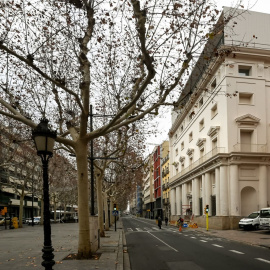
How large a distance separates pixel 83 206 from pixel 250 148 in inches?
1028

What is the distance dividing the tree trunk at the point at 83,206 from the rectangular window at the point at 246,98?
26.3 m

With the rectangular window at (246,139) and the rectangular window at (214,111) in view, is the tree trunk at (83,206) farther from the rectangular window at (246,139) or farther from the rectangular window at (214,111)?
the rectangular window at (214,111)

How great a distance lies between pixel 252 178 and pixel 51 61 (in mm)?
27196

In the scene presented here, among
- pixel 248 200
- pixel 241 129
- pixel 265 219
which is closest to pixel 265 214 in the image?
pixel 265 219

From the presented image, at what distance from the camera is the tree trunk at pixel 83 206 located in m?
11.7

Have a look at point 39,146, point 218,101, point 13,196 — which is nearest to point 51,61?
point 39,146

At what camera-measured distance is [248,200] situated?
33.9m

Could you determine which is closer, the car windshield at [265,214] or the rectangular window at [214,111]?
the car windshield at [265,214]

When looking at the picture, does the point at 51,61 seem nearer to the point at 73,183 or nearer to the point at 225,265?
the point at 225,265

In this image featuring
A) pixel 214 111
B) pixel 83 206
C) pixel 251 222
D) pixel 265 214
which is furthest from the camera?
pixel 214 111

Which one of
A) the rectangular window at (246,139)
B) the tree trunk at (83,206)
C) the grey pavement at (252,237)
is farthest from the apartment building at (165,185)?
the tree trunk at (83,206)

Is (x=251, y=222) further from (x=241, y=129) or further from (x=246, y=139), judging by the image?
(x=241, y=129)

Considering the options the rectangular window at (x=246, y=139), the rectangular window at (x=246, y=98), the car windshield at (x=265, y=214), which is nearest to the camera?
the car windshield at (x=265, y=214)

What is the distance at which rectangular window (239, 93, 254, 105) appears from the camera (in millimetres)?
34656
